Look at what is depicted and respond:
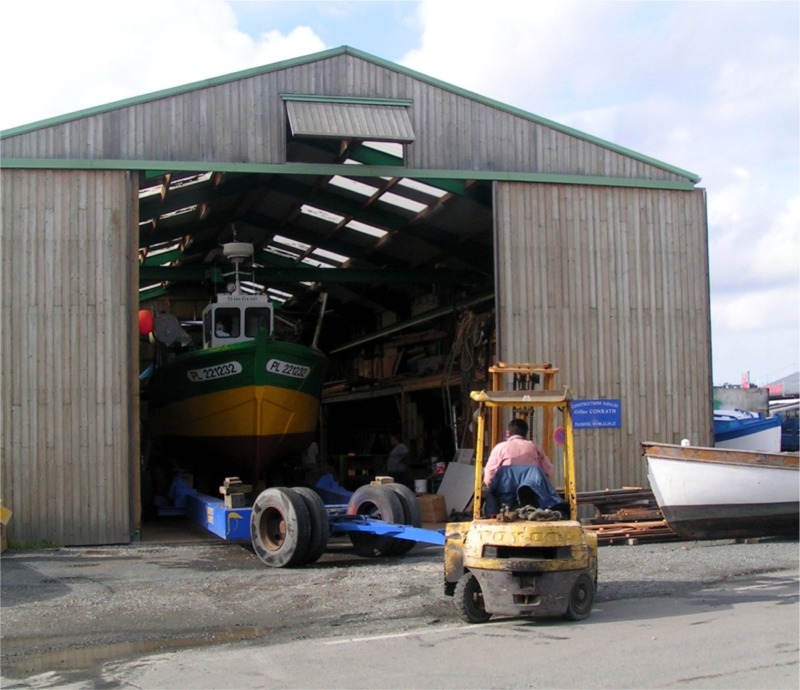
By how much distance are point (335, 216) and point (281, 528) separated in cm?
948

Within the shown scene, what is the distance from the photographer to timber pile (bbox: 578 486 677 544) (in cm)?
1445

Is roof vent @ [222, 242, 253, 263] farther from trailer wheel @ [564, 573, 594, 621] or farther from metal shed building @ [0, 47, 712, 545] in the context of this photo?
trailer wheel @ [564, 573, 594, 621]

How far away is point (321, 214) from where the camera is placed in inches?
806

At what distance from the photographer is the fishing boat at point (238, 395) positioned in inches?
696

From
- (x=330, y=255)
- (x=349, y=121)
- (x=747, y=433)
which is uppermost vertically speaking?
(x=349, y=121)

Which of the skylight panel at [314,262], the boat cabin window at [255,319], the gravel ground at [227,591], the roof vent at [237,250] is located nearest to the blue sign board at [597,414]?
the gravel ground at [227,591]

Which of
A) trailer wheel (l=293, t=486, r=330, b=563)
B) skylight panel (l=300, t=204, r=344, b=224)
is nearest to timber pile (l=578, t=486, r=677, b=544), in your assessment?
trailer wheel (l=293, t=486, r=330, b=563)

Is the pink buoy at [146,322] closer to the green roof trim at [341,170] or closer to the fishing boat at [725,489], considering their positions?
the green roof trim at [341,170]

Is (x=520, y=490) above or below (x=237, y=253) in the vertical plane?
below

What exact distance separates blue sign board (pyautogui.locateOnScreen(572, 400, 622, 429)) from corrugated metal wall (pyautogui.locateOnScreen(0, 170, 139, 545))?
7088 millimetres

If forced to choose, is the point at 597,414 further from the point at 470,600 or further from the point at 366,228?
the point at 470,600

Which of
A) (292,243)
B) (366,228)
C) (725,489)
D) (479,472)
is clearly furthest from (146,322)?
(479,472)

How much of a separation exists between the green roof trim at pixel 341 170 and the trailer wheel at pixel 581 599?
28.3ft

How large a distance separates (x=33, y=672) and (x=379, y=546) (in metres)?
6.21
